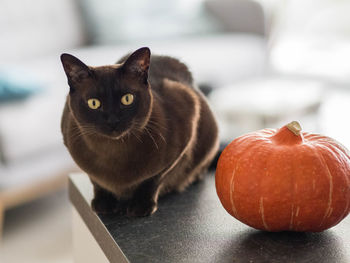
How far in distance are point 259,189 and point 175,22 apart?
2736 mm

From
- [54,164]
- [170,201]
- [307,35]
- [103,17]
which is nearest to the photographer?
[170,201]

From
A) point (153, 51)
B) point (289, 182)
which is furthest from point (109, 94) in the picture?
point (153, 51)

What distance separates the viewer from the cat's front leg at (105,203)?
2.93 feet

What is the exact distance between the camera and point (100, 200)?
35.8 inches

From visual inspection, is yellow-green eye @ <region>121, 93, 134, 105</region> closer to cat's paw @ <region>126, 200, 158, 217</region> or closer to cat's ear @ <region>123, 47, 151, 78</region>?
cat's ear @ <region>123, 47, 151, 78</region>

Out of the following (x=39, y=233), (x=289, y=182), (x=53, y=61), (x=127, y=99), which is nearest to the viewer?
(x=289, y=182)

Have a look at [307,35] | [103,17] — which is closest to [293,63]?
[307,35]

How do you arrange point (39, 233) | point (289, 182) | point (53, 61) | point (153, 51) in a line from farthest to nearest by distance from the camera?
point (153, 51) → point (53, 61) → point (39, 233) → point (289, 182)

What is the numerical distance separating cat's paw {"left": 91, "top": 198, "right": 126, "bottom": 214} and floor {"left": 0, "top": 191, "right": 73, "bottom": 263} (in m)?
1.00

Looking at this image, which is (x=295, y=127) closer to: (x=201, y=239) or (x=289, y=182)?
(x=289, y=182)

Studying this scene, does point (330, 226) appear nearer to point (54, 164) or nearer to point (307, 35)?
point (54, 164)

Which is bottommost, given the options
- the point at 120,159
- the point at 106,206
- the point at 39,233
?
the point at 39,233

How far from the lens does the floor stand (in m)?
1.82

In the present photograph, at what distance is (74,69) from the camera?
804 millimetres
